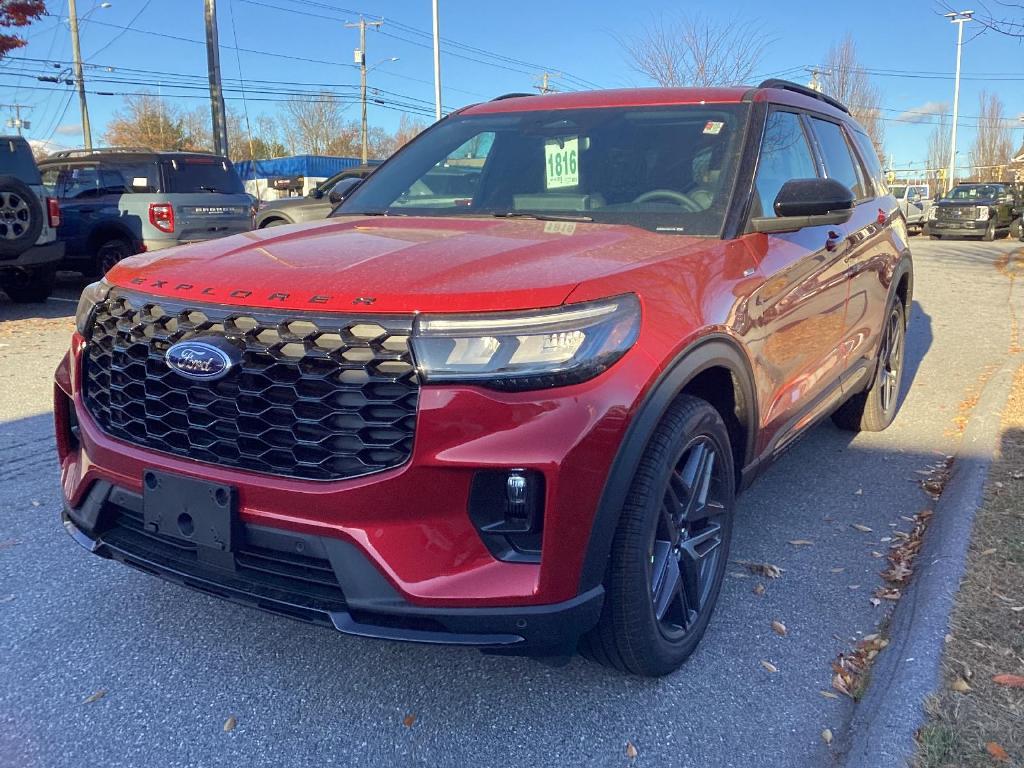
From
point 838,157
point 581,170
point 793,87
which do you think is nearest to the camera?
point 581,170

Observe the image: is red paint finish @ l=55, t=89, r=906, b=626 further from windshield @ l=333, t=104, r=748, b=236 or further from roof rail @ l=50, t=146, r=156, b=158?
roof rail @ l=50, t=146, r=156, b=158

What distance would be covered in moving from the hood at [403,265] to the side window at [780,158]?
1.95 ft

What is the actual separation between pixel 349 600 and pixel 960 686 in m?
1.80

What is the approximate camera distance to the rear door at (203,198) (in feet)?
36.8

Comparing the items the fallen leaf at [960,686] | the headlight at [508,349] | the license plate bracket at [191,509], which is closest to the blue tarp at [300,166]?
the license plate bracket at [191,509]

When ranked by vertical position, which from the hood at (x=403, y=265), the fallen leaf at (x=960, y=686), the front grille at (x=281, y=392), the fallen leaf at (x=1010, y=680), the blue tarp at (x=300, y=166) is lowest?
the fallen leaf at (x=1010, y=680)

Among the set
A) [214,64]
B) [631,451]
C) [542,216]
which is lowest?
[631,451]

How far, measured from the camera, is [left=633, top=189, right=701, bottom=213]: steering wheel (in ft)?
10.4

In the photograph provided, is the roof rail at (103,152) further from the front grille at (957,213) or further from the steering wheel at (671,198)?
the front grille at (957,213)

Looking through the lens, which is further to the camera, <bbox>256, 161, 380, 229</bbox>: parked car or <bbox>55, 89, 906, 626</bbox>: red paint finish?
<bbox>256, 161, 380, 229</bbox>: parked car

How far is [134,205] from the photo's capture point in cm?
1117

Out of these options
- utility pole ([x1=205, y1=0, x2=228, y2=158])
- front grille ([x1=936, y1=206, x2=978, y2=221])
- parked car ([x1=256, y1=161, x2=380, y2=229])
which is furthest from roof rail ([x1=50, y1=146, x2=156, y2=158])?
front grille ([x1=936, y1=206, x2=978, y2=221])

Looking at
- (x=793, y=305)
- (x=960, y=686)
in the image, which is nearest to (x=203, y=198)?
(x=793, y=305)

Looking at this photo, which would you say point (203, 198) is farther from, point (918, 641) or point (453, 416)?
point (918, 641)
